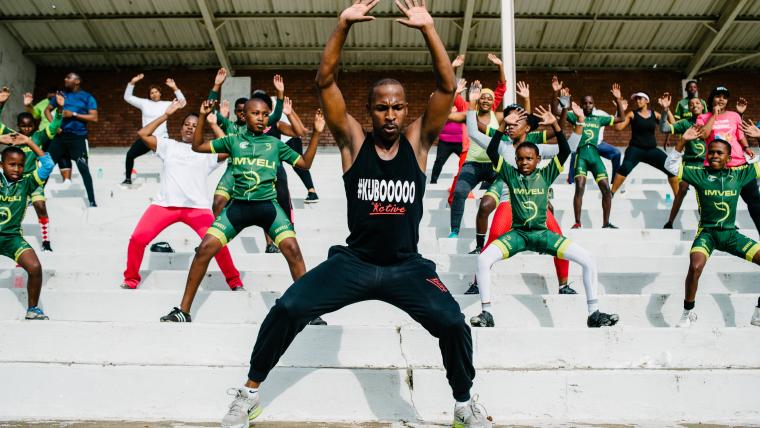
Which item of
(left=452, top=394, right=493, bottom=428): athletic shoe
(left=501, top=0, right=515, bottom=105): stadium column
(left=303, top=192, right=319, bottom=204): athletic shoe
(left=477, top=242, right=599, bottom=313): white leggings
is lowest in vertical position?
(left=452, top=394, right=493, bottom=428): athletic shoe

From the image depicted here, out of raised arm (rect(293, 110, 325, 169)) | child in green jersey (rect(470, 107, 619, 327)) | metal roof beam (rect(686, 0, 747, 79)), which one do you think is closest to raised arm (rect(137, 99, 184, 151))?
raised arm (rect(293, 110, 325, 169))

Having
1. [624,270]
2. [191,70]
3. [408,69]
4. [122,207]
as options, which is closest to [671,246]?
[624,270]

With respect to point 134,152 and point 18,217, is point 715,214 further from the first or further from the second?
point 134,152

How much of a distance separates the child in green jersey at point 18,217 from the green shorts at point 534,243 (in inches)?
144

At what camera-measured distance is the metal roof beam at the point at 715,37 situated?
15844 mm

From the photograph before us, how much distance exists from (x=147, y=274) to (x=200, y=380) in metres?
2.34

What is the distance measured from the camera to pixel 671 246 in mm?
7332

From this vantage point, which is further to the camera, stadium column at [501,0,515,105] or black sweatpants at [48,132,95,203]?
stadium column at [501,0,515,105]

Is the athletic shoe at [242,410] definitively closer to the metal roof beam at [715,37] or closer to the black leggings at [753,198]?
the black leggings at [753,198]

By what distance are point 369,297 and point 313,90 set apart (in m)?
15.2

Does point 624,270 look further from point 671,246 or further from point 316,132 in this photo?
point 316,132

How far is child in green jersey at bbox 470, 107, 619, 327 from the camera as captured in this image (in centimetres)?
506

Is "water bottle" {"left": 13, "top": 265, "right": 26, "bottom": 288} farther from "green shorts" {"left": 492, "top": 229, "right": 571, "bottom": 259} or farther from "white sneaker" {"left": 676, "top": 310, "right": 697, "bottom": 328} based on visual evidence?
"white sneaker" {"left": 676, "top": 310, "right": 697, "bottom": 328}

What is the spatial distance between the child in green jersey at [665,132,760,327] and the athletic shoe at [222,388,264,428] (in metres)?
3.53
